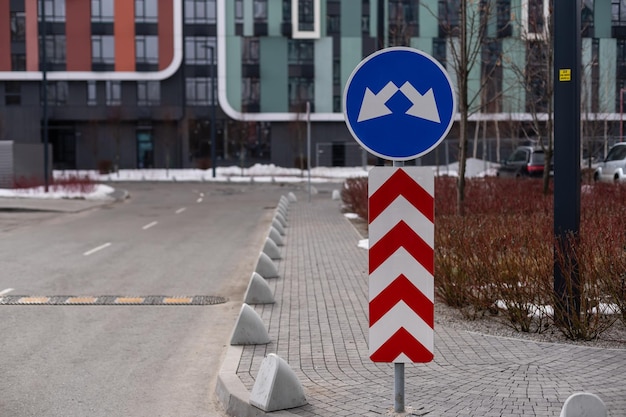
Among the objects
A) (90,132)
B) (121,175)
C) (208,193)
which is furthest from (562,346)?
(90,132)

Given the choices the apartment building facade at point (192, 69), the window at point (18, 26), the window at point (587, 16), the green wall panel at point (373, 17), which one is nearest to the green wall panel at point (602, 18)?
the window at point (587, 16)

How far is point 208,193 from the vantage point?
1469 inches

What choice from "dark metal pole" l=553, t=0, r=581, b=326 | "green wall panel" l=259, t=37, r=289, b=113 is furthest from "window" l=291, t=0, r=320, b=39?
"dark metal pole" l=553, t=0, r=581, b=326

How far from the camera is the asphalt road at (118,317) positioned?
20.3 ft

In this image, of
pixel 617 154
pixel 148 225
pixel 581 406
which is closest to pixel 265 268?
pixel 581 406

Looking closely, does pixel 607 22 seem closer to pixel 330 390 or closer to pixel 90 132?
pixel 330 390

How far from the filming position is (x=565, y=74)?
7.35 m

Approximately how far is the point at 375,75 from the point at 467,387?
7.63 feet

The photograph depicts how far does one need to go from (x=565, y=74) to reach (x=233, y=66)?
2170 inches

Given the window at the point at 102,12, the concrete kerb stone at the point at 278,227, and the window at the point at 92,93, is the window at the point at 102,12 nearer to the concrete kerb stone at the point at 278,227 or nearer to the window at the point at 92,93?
the window at the point at 92,93

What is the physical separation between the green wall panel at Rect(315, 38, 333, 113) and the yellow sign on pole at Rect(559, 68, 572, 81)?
54810 mm

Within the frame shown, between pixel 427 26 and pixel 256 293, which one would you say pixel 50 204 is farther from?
pixel 427 26

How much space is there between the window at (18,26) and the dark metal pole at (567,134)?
58.8m

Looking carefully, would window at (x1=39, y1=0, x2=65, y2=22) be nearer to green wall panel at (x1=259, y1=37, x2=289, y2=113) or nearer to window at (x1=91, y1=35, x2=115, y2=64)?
window at (x1=91, y1=35, x2=115, y2=64)
